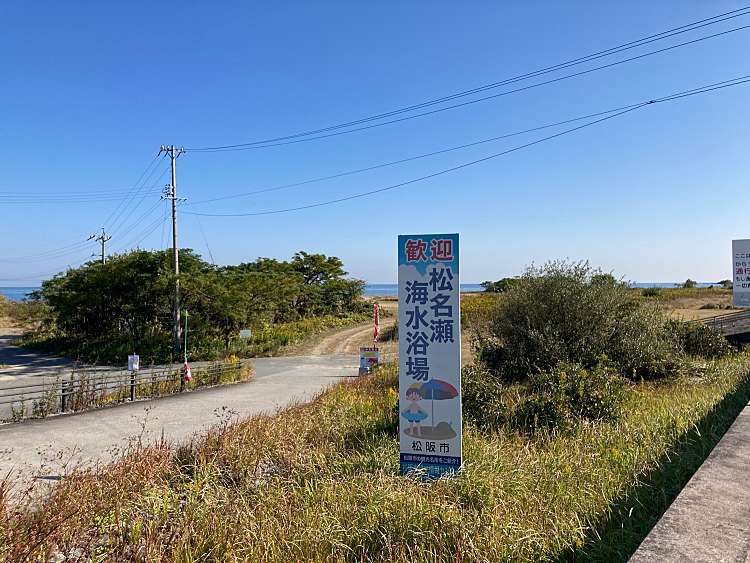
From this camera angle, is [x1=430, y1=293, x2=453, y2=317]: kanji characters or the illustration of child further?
[x1=430, y1=293, x2=453, y2=317]: kanji characters

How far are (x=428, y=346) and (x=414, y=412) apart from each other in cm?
73

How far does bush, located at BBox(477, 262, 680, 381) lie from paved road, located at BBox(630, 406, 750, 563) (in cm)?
682

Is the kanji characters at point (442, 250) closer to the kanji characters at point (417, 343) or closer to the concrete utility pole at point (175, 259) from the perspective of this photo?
the kanji characters at point (417, 343)

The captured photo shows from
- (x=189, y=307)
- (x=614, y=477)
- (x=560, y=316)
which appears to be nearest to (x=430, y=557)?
(x=614, y=477)

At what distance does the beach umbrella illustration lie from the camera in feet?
17.9

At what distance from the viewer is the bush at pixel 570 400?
6.90 m

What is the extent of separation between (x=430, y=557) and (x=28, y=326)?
43.6 m

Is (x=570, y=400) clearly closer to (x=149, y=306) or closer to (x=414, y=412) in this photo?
(x=414, y=412)

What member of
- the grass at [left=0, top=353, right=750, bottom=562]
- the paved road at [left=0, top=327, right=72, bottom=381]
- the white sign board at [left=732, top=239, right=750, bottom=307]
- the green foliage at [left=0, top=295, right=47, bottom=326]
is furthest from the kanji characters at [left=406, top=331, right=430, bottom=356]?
the green foliage at [left=0, top=295, right=47, bottom=326]

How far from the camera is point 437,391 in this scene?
551 cm

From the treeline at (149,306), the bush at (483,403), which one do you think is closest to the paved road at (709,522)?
the bush at (483,403)

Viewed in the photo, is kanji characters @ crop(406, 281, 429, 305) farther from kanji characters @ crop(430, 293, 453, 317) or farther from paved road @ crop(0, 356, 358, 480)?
paved road @ crop(0, 356, 358, 480)

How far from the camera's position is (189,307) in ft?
81.3

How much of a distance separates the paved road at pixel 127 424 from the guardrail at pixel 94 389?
18.3 inches
